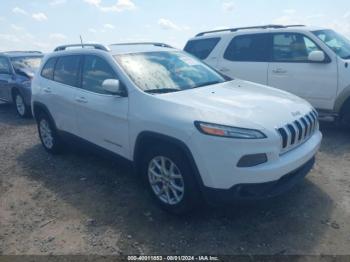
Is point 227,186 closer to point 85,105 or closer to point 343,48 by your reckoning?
point 85,105

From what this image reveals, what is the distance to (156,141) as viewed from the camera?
3789mm

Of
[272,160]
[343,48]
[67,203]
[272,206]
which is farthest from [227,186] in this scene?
[343,48]

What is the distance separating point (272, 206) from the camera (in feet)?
13.1

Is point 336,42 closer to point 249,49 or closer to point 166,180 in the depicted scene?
point 249,49

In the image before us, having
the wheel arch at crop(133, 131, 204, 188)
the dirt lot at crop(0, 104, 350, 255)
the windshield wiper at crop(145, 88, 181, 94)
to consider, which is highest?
the windshield wiper at crop(145, 88, 181, 94)

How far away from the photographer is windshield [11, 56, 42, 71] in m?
9.88

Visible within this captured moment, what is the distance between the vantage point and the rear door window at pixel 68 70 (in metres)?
5.18

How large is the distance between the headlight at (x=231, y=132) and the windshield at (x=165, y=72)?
96 centimetres

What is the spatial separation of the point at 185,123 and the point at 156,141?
51 cm

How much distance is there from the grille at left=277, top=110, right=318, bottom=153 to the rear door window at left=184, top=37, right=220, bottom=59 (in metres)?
4.17

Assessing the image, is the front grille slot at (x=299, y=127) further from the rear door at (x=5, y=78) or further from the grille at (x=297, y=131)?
the rear door at (x=5, y=78)

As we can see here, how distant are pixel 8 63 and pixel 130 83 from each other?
7.38 meters

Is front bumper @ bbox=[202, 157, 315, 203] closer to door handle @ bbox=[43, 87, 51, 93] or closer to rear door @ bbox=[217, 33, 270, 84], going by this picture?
door handle @ bbox=[43, 87, 51, 93]

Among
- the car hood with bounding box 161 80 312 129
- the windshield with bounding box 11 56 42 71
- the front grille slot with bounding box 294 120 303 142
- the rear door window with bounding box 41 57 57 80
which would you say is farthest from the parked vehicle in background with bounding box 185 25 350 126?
the windshield with bounding box 11 56 42 71
